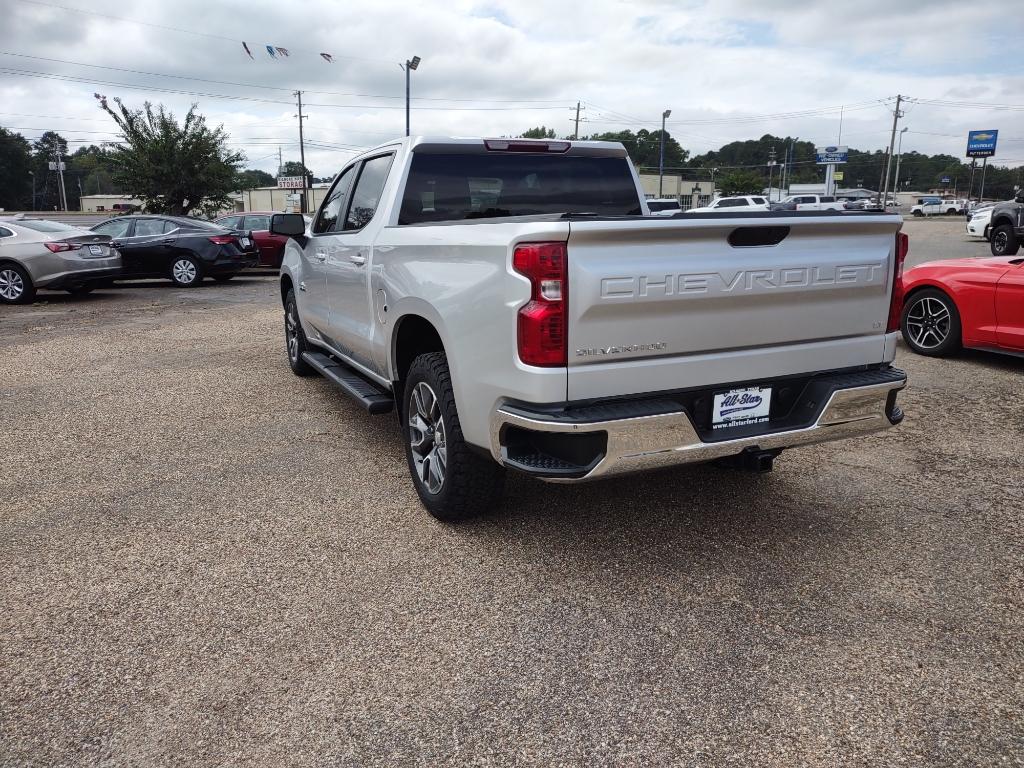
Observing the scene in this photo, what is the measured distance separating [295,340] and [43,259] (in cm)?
813

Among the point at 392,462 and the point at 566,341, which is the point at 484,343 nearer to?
the point at 566,341

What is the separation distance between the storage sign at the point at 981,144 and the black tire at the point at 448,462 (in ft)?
296

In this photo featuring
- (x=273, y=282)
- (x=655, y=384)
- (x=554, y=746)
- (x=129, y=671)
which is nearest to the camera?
(x=554, y=746)

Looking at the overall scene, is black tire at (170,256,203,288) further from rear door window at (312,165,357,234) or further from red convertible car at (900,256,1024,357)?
red convertible car at (900,256,1024,357)

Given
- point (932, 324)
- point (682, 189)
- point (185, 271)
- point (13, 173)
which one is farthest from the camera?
point (682, 189)

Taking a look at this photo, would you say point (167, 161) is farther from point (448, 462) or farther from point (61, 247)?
point (448, 462)

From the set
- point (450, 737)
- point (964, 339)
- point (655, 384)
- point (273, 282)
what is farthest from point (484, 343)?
point (273, 282)

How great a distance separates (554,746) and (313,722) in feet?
2.48

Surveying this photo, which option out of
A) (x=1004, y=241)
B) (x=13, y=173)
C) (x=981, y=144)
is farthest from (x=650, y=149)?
(x=1004, y=241)

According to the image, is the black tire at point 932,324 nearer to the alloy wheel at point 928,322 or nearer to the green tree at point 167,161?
the alloy wheel at point 928,322

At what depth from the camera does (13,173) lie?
9381 cm

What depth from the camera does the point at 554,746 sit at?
2270 mm

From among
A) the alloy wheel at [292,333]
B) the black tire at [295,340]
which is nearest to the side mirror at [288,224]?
the black tire at [295,340]

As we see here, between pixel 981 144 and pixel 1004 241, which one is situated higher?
pixel 981 144
